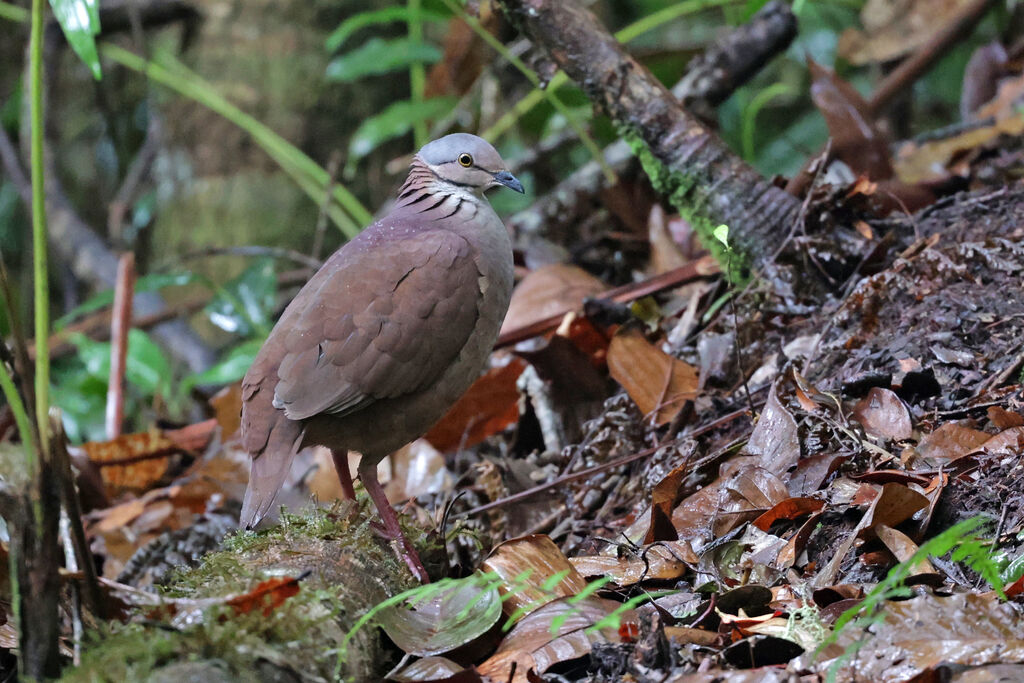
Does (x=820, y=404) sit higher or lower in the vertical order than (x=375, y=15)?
lower

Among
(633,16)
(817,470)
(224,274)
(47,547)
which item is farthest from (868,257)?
(224,274)

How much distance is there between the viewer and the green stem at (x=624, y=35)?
534cm

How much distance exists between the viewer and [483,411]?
4371 mm

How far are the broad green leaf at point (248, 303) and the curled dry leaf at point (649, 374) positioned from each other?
8.58 ft

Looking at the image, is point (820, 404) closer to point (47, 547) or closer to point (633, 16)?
point (47, 547)

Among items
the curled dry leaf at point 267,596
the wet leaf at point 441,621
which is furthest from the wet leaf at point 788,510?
the curled dry leaf at point 267,596

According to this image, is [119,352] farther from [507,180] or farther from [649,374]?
[649,374]

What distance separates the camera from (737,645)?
208 centimetres

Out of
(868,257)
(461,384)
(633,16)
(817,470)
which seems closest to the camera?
(817,470)

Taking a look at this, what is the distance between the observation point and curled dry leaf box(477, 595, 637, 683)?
222cm

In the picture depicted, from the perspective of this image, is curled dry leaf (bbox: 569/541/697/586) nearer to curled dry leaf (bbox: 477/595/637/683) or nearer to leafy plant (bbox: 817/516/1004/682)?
curled dry leaf (bbox: 477/595/637/683)

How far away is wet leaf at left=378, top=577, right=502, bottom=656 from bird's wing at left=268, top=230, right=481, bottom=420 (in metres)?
0.78

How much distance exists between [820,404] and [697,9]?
322 cm

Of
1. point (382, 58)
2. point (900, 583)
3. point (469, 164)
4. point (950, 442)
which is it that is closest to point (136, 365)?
point (382, 58)
